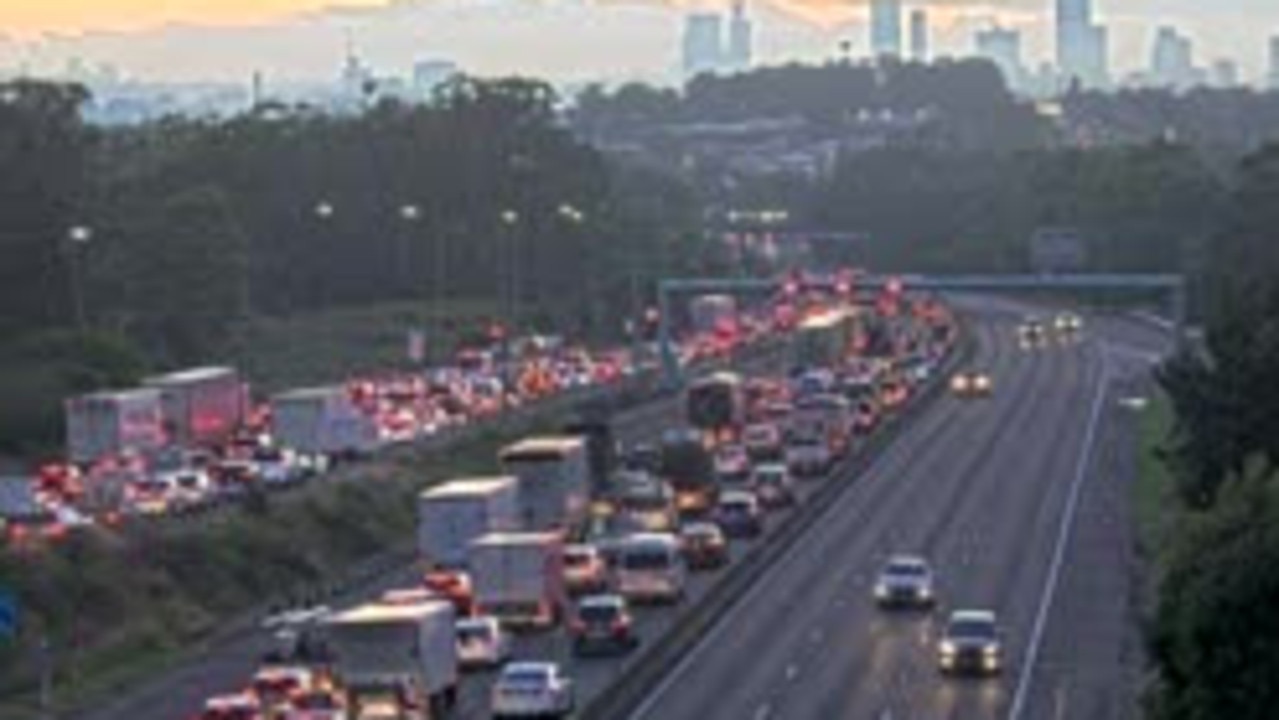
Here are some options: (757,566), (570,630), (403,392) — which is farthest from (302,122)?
(570,630)

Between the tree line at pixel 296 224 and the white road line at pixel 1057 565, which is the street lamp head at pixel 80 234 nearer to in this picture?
the tree line at pixel 296 224

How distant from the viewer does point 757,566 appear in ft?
188

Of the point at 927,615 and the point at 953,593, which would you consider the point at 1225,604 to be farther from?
the point at 953,593

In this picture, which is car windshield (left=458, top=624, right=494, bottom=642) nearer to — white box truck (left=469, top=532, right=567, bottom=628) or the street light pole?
white box truck (left=469, top=532, right=567, bottom=628)

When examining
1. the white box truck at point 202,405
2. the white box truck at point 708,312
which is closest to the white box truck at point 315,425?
the white box truck at point 202,405

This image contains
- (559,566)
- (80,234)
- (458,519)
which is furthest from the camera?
(80,234)

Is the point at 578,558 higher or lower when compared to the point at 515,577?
lower

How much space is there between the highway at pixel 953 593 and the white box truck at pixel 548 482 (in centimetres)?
388

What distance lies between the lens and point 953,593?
53281 mm

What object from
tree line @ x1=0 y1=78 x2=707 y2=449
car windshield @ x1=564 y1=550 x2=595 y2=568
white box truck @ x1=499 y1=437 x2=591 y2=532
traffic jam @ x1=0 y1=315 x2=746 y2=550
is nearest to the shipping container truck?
traffic jam @ x1=0 y1=315 x2=746 y2=550

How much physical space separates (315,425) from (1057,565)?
838 inches

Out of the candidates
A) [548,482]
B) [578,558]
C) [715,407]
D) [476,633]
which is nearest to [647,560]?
[578,558]

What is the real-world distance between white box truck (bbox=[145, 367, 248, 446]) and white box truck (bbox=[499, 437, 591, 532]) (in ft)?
51.1

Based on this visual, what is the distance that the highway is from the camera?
135 feet
